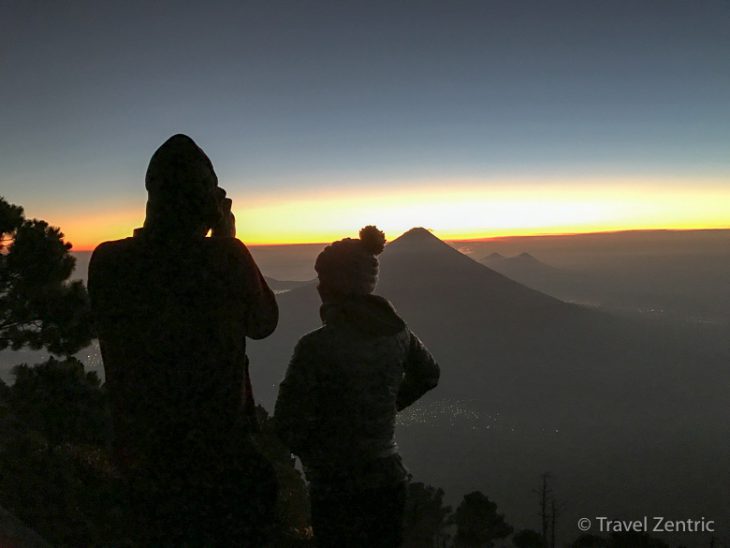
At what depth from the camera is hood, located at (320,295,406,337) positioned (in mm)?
2428

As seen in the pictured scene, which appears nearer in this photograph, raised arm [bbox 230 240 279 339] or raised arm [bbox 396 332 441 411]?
raised arm [bbox 230 240 279 339]

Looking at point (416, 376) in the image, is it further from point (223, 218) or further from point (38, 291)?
point (38, 291)

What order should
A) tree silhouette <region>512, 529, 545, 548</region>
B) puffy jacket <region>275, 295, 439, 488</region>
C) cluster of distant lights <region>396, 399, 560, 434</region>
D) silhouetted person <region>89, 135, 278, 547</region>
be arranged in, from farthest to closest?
1. cluster of distant lights <region>396, 399, 560, 434</region>
2. tree silhouette <region>512, 529, 545, 548</region>
3. puffy jacket <region>275, 295, 439, 488</region>
4. silhouetted person <region>89, 135, 278, 547</region>

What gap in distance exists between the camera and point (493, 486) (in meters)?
67.7

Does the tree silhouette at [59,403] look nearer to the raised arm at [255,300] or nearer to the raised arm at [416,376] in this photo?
the raised arm at [416,376]

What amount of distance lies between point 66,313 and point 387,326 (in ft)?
30.7

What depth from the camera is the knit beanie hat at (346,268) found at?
8.18ft

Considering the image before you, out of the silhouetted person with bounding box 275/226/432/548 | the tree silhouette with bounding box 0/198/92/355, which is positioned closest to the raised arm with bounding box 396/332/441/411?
the silhouetted person with bounding box 275/226/432/548

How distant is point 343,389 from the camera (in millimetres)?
2406

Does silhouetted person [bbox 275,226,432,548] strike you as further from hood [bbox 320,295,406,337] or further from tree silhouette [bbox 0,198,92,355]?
tree silhouette [bbox 0,198,92,355]

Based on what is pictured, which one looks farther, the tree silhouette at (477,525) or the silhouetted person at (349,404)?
the tree silhouette at (477,525)

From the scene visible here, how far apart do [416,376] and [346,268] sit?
782 mm

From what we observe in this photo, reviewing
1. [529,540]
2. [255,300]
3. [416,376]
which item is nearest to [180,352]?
[255,300]

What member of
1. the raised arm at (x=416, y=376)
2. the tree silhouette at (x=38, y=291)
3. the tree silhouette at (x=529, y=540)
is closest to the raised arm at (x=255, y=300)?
the raised arm at (x=416, y=376)
